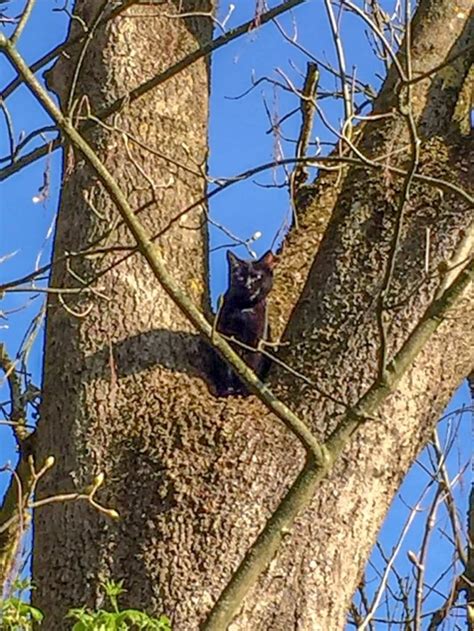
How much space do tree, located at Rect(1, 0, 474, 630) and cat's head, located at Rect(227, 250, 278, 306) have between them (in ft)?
1.63

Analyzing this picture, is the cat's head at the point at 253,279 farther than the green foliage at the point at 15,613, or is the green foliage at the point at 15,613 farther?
the cat's head at the point at 253,279

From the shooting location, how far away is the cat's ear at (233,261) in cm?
349

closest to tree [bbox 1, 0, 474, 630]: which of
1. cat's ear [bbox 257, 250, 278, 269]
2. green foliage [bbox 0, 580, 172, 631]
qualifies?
green foliage [bbox 0, 580, 172, 631]

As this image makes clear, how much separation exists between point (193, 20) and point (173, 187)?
1.77 feet

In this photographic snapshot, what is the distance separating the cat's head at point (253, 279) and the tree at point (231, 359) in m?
0.50

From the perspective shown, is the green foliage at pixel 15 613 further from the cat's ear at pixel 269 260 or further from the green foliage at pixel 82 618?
the cat's ear at pixel 269 260

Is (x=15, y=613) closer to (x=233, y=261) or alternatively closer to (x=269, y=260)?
(x=269, y=260)

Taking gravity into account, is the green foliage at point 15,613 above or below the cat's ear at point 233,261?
below

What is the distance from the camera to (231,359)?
5.84 ft

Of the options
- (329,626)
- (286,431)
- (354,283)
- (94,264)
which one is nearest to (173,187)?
(94,264)

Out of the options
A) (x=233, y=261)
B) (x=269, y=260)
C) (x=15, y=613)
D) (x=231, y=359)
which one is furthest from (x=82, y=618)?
(x=233, y=261)

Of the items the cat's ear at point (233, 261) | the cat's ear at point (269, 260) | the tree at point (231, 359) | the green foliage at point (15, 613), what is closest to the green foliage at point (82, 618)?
the green foliage at point (15, 613)

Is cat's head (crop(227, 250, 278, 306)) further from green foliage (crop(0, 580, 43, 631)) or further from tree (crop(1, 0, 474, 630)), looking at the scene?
green foliage (crop(0, 580, 43, 631))

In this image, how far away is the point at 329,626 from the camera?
6.54ft
